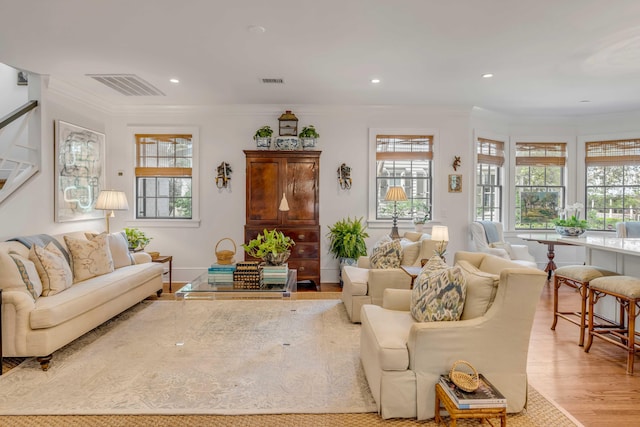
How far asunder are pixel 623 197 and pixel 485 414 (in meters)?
6.47

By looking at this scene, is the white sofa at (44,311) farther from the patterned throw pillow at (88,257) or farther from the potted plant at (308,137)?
the potted plant at (308,137)

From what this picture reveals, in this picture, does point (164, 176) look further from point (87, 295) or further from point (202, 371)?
point (202, 371)

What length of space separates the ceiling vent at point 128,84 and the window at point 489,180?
5.22m

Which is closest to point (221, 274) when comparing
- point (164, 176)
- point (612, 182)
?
point (164, 176)

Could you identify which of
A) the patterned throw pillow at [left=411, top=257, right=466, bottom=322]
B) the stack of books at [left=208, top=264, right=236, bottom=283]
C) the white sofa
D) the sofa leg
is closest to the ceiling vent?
the white sofa

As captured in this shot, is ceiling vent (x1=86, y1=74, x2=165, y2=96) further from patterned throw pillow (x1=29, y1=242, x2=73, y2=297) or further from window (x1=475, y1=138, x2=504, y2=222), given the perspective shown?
window (x1=475, y1=138, x2=504, y2=222)

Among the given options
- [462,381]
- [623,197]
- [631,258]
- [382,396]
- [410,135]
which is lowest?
[382,396]

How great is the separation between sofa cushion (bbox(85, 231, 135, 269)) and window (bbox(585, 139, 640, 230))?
7.48 m

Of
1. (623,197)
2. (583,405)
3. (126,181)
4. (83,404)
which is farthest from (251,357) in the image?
(623,197)

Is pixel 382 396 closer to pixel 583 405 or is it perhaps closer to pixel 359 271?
pixel 583 405

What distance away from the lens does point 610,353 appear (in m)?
3.24

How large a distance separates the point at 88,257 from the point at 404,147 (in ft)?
15.4

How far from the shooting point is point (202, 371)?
2.82 m

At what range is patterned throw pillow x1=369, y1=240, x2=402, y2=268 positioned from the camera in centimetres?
404
